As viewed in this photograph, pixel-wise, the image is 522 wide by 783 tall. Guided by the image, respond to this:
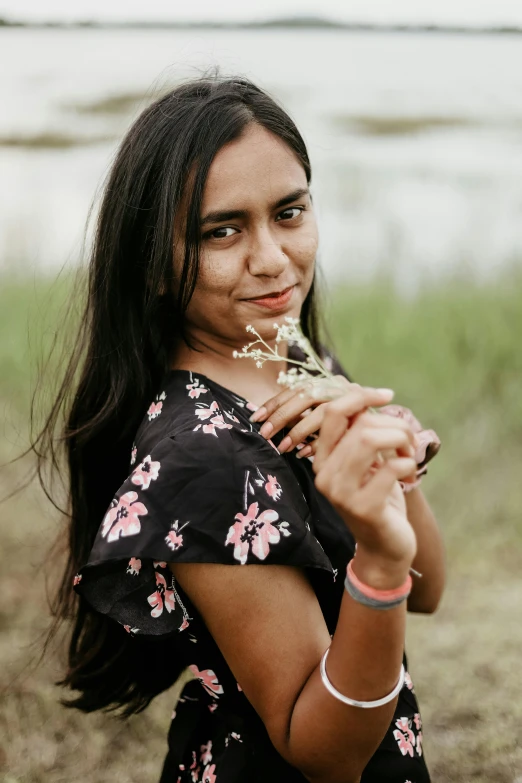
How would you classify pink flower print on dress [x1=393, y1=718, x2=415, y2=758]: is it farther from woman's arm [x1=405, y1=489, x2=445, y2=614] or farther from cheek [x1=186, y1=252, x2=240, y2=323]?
cheek [x1=186, y1=252, x2=240, y2=323]

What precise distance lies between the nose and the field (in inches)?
29.4

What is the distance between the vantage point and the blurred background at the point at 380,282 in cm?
290

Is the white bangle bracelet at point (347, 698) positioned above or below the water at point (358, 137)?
above

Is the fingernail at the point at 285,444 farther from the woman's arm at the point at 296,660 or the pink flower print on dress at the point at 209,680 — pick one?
the pink flower print on dress at the point at 209,680

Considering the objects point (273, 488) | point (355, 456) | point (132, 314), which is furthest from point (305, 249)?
point (355, 456)

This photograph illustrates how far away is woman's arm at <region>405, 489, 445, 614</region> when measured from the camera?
84.7 inches

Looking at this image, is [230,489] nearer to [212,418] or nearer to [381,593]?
[212,418]

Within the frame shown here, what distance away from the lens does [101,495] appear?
2.10 metres

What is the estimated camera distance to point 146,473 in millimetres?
1597

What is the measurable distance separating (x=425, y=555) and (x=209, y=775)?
28.9 inches

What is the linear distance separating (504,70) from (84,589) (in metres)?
10.4

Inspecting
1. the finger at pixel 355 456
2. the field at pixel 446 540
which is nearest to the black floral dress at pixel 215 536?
the finger at pixel 355 456

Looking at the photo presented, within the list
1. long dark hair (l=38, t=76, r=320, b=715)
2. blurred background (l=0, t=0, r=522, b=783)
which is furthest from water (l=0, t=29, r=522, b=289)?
long dark hair (l=38, t=76, r=320, b=715)

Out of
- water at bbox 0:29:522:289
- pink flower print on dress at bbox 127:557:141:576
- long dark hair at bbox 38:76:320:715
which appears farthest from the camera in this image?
water at bbox 0:29:522:289
